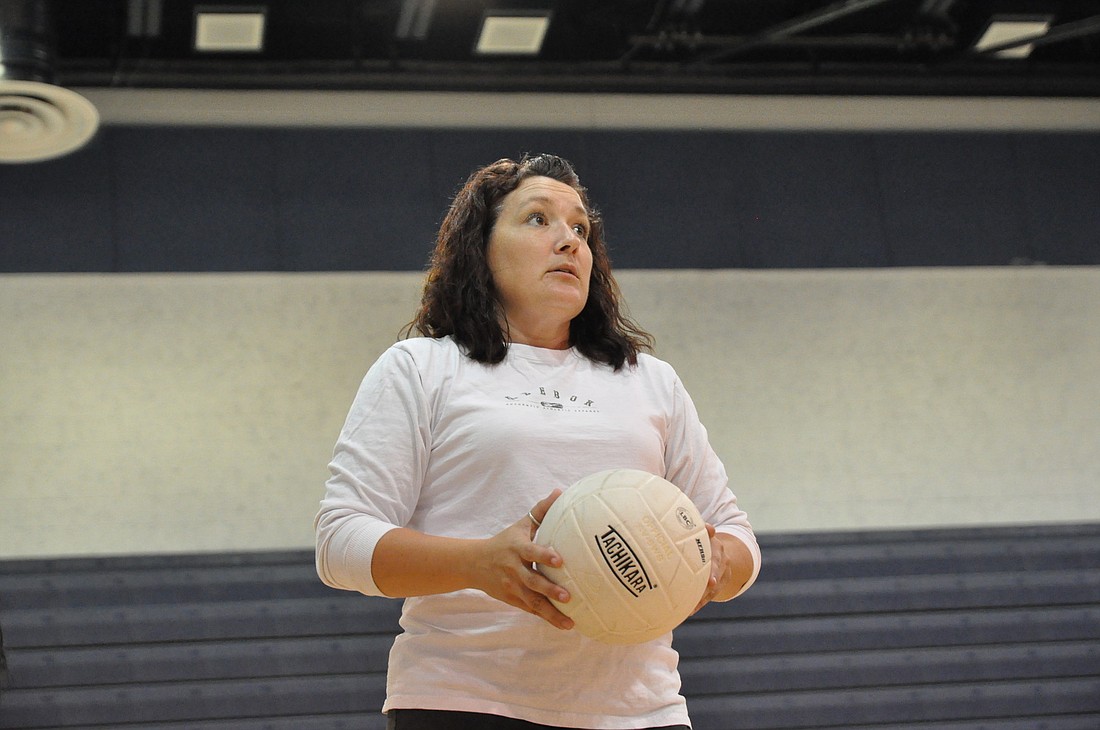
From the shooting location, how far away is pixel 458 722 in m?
1.39

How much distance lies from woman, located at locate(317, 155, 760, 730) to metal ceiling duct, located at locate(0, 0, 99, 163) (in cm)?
261

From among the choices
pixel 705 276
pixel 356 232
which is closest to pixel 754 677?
pixel 705 276

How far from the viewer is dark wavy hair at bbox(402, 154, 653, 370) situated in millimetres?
1689

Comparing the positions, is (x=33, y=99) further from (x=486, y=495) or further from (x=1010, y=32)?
(x=1010, y=32)

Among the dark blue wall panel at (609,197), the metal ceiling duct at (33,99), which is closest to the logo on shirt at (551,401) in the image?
the metal ceiling duct at (33,99)

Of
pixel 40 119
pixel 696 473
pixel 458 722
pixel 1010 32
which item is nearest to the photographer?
pixel 458 722

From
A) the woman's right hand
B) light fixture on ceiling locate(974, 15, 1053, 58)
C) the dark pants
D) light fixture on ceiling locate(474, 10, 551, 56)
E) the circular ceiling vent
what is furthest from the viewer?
light fixture on ceiling locate(974, 15, 1053, 58)

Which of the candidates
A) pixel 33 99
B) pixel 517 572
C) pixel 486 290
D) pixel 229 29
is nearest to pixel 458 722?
pixel 517 572

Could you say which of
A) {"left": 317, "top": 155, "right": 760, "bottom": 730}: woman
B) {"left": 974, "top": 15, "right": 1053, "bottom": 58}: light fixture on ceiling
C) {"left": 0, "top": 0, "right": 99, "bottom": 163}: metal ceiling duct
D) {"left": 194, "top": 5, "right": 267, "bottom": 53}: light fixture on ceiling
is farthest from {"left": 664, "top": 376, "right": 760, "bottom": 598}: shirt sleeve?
{"left": 974, "top": 15, "right": 1053, "bottom": 58}: light fixture on ceiling

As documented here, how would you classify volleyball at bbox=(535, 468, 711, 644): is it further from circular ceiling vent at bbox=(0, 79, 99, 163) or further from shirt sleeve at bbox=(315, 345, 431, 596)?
circular ceiling vent at bbox=(0, 79, 99, 163)

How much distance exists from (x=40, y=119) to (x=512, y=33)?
263 centimetres

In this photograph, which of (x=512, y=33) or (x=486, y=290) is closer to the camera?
(x=486, y=290)

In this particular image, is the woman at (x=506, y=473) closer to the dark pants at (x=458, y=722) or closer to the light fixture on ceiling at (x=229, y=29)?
the dark pants at (x=458, y=722)

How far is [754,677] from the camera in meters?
5.43
